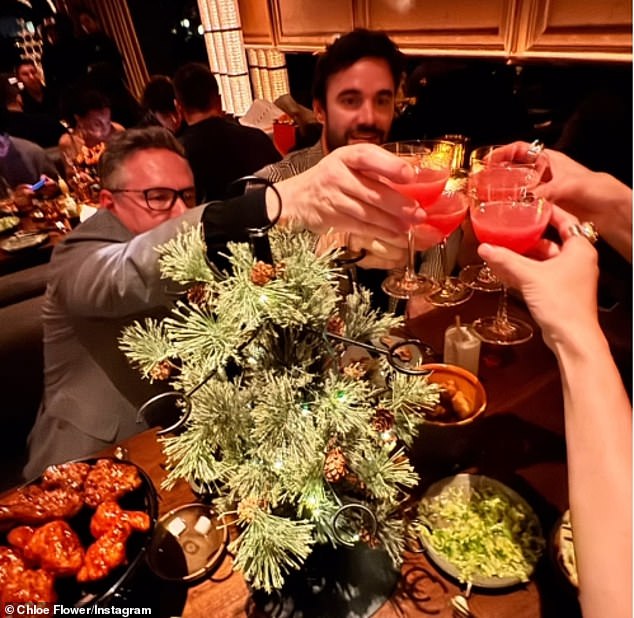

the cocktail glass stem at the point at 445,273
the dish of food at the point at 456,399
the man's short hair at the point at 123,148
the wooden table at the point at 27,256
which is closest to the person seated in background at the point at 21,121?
the wooden table at the point at 27,256

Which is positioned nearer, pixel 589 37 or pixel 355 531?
pixel 355 531

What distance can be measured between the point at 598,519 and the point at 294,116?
4.09 meters

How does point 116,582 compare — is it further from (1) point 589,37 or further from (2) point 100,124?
(2) point 100,124

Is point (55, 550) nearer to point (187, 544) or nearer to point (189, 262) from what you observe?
point (187, 544)

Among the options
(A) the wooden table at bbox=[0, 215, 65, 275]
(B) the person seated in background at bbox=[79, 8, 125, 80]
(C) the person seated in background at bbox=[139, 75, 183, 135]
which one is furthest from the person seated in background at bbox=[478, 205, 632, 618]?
(B) the person seated in background at bbox=[79, 8, 125, 80]

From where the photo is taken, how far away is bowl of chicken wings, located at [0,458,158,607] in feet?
2.00

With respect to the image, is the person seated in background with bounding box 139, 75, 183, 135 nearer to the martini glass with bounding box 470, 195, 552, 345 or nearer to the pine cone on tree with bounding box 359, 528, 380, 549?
the martini glass with bounding box 470, 195, 552, 345

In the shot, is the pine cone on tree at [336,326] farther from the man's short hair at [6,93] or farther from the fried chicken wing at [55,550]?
the man's short hair at [6,93]

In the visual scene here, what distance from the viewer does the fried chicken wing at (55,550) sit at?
627 millimetres

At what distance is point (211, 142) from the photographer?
9.64 ft

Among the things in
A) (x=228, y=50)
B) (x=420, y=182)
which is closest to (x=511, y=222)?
(x=420, y=182)

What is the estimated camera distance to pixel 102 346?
4.46 feet

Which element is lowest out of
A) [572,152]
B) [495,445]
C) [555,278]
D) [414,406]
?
[495,445]

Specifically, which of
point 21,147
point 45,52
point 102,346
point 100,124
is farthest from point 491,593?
point 45,52
